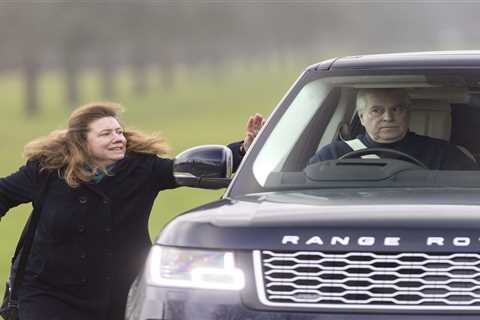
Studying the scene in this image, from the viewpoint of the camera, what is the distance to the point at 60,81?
121000mm

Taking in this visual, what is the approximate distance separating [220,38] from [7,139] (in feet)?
257

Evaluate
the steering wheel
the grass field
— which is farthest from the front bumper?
the grass field

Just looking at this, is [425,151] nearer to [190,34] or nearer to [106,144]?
[106,144]

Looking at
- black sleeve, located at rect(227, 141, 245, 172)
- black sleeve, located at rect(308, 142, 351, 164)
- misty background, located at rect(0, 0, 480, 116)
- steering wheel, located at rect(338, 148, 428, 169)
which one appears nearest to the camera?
steering wheel, located at rect(338, 148, 428, 169)

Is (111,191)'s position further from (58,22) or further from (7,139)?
(58,22)

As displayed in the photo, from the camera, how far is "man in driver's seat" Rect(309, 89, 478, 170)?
288 inches

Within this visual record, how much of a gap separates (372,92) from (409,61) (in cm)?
28

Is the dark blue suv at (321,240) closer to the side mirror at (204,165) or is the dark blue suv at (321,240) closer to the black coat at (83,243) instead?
the side mirror at (204,165)

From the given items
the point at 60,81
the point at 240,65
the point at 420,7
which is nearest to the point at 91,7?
the point at 60,81

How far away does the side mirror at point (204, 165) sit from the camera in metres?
7.13

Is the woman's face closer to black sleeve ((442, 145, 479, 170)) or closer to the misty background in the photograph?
black sleeve ((442, 145, 479, 170))

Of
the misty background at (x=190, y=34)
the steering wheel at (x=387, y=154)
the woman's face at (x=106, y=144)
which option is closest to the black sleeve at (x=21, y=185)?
the woman's face at (x=106, y=144)

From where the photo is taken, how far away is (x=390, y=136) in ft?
24.6

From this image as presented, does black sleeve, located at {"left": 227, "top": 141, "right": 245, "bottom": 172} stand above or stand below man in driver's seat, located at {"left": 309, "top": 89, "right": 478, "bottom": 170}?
below
